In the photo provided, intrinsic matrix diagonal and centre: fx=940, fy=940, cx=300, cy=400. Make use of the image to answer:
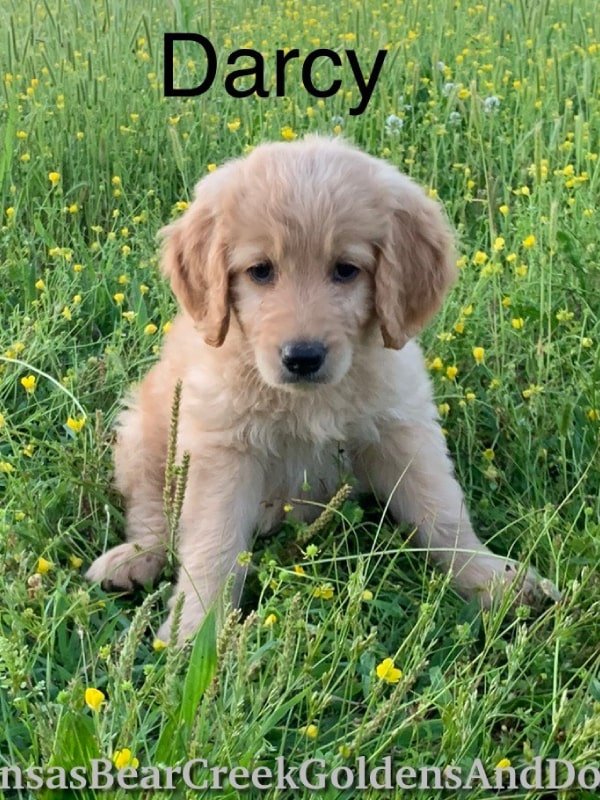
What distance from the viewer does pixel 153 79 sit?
13.9 feet

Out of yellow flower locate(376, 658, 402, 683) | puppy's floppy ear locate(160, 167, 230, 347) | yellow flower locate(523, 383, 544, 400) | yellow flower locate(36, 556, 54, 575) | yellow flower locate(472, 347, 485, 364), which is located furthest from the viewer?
yellow flower locate(472, 347, 485, 364)

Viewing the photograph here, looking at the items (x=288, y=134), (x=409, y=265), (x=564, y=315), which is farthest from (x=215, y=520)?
(x=288, y=134)

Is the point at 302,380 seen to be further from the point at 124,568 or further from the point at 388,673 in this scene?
the point at 388,673

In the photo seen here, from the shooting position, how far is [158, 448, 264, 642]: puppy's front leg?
214 centimetres

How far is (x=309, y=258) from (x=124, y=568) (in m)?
0.84

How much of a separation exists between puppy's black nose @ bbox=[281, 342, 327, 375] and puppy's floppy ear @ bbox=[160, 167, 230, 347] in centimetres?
25

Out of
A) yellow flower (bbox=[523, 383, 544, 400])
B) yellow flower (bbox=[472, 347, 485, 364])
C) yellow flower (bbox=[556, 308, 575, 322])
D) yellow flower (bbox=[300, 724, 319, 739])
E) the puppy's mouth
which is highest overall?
yellow flower (bbox=[556, 308, 575, 322])

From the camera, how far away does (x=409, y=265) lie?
2.24 meters

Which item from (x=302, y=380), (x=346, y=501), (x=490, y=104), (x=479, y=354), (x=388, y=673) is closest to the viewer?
(x=388, y=673)

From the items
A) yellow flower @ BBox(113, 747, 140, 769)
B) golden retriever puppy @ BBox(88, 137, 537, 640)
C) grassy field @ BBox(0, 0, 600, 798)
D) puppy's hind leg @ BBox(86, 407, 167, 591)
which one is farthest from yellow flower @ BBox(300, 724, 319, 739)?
puppy's hind leg @ BBox(86, 407, 167, 591)

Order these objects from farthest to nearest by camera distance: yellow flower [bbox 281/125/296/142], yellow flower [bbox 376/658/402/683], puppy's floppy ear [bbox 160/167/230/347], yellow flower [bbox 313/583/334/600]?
yellow flower [bbox 281/125/296/142] → puppy's floppy ear [bbox 160/167/230/347] → yellow flower [bbox 313/583/334/600] → yellow flower [bbox 376/658/402/683]

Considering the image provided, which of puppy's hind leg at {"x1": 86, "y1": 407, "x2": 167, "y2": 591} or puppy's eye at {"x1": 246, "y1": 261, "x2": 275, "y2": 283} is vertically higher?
puppy's eye at {"x1": 246, "y1": 261, "x2": 275, "y2": 283}

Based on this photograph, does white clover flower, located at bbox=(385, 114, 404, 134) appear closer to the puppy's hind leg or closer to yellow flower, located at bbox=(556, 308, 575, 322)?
yellow flower, located at bbox=(556, 308, 575, 322)

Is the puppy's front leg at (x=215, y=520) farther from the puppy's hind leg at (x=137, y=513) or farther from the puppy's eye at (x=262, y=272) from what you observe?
the puppy's eye at (x=262, y=272)
